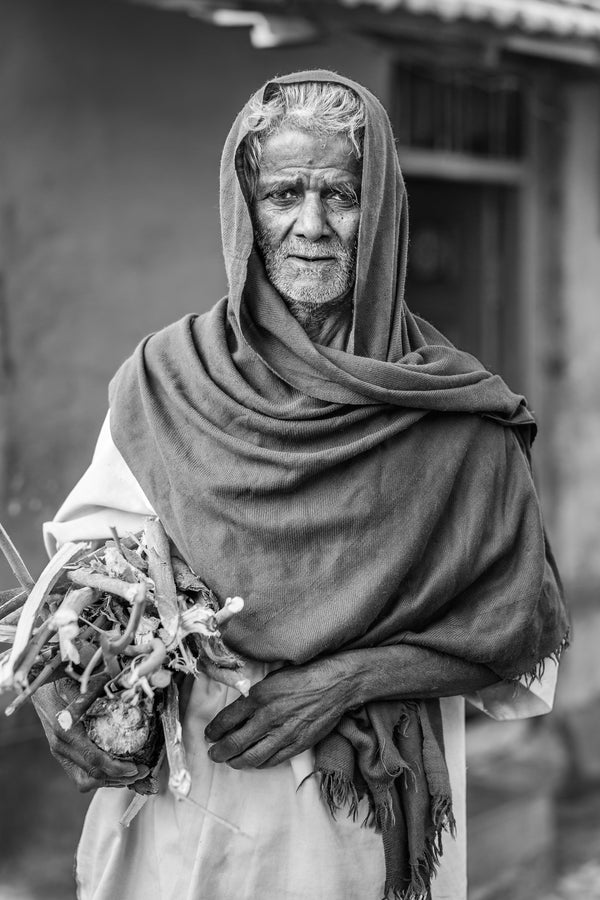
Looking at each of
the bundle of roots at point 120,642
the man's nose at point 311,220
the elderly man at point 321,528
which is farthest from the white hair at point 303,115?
the bundle of roots at point 120,642

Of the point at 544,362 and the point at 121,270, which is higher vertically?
the point at 121,270

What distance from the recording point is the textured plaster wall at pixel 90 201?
4.82 metres

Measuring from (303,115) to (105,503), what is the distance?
35.9 inches

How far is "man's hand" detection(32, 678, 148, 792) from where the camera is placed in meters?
2.48

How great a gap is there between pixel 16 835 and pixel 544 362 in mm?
3442

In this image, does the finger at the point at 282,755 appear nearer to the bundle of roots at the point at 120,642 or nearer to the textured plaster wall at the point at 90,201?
the bundle of roots at the point at 120,642

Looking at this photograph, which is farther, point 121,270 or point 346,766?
point 121,270

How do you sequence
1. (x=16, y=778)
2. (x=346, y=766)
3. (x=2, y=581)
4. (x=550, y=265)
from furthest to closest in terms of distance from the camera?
1. (x=550, y=265)
2. (x=16, y=778)
3. (x=2, y=581)
4. (x=346, y=766)

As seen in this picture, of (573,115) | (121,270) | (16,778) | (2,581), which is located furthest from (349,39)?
(16,778)

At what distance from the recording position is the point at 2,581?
15.8ft

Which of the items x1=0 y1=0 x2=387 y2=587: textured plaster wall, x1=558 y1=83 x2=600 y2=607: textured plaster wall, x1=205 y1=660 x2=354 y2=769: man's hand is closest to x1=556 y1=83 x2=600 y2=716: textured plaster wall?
x1=558 y1=83 x2=600 y2=607: textured plaster wall

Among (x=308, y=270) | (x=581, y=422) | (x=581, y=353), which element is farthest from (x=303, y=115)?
(x=581, y=422)

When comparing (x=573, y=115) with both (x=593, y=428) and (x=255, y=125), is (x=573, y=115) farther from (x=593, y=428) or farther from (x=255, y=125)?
(x=255, y=125)

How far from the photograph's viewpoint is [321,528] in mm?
2621
